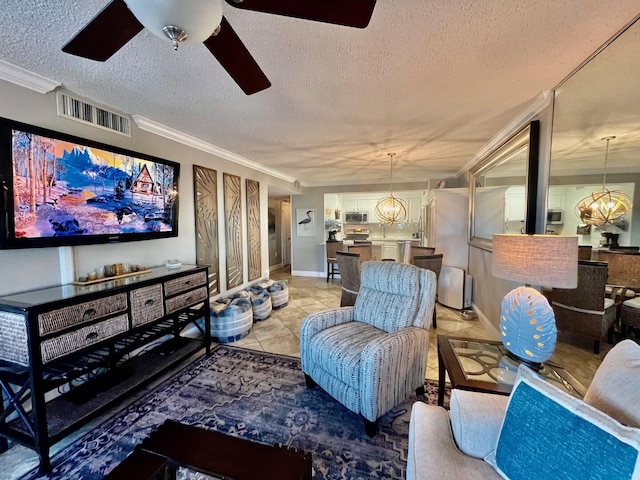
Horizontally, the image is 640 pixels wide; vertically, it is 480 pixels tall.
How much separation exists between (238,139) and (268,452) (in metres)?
3.03

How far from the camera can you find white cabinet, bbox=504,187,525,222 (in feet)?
8.17

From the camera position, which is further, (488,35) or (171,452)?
(488,35)

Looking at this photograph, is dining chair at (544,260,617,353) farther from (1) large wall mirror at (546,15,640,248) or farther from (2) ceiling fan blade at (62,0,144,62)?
(2) ceiling fan blade at (62,0,144,62)

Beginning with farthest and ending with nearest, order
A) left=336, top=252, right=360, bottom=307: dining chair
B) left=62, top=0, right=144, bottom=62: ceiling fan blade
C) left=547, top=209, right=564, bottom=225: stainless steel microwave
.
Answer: left=336, top=252, right=360, bottom=307: dining chair
left=547, top=209, right=564, bottom=225: stainless steel microwave
left=62, top=0, right=144, bottom=62: ceiling fan blade

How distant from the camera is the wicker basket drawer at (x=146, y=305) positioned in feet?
6.61

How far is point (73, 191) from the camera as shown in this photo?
1959 millimetres

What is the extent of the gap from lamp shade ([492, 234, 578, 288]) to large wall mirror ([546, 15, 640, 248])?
411 mm

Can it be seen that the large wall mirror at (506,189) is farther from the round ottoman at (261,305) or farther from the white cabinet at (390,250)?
the white cabinet at (390,250)

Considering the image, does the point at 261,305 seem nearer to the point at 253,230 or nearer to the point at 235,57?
the point at 253,230

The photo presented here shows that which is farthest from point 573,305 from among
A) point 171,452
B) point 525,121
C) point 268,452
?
point 171,452

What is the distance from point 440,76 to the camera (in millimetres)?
1842

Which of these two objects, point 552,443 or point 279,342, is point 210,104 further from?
point 552,443

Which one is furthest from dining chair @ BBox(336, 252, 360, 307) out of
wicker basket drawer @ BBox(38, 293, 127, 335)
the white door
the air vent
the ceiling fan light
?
the white door

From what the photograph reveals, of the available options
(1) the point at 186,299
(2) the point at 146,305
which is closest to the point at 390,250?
(1) the point at 186,299
